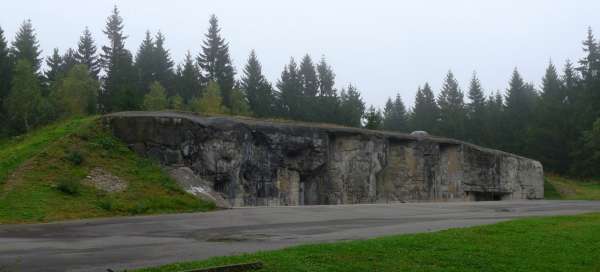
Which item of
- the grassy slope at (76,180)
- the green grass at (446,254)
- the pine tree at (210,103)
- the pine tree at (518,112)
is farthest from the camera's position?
the pine tree at (518,112)

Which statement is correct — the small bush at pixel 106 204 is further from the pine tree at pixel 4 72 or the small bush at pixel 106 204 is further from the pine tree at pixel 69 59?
the pine tree at pixel 69 59

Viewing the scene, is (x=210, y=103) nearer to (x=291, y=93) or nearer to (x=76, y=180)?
(x=291, y=93)

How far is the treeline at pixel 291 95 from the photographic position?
51.9 meters

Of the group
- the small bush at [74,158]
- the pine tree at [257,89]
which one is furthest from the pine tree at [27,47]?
the small bush at [74,158]

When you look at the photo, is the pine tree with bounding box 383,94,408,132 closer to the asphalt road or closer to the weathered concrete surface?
the weathered concrete surface

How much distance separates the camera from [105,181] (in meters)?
20.0

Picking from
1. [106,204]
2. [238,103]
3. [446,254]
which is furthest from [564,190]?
[446,254]

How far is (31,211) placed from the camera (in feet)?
55.4

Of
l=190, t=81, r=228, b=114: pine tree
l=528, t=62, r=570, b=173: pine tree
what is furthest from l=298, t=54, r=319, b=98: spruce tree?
l=528, t=62, r=570, b=173: pine tree

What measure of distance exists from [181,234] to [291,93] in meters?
60.8

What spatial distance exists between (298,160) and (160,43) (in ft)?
163

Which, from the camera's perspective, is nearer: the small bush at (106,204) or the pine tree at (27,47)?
the small bush at (106,204)

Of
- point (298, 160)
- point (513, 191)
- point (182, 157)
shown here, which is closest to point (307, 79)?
point (513, 191)

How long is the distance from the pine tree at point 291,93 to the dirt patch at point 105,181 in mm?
48681
